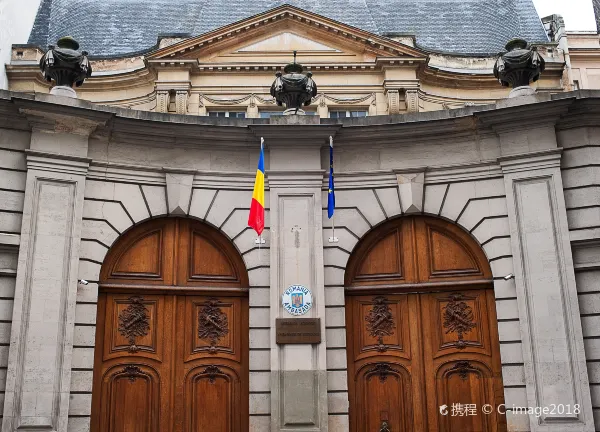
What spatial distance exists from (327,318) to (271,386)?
1.76 meters

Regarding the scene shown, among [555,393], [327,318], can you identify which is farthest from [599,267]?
[327,318]

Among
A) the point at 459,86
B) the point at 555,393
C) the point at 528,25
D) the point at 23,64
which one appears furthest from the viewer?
the point at 528,25

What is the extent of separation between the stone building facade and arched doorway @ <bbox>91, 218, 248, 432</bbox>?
40mm

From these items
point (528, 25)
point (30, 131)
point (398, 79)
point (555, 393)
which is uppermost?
point (528, 25)

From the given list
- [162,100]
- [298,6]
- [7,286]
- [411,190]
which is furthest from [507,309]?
[298,6]

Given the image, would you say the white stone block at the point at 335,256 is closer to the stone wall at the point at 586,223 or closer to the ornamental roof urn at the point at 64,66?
the stone wall at the point at 586,223

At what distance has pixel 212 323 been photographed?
583 inches

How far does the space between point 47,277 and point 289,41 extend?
1015 inches

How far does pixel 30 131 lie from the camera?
14.5 m

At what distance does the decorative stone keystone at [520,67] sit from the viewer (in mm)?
15352

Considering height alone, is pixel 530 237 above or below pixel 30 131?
below

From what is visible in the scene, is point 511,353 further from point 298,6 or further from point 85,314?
point 298,6

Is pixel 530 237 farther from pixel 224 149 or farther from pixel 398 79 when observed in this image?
pixel 398 79

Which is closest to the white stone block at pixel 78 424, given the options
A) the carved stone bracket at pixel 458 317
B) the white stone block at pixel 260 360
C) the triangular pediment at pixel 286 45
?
the white stone block at pixel 260 360
